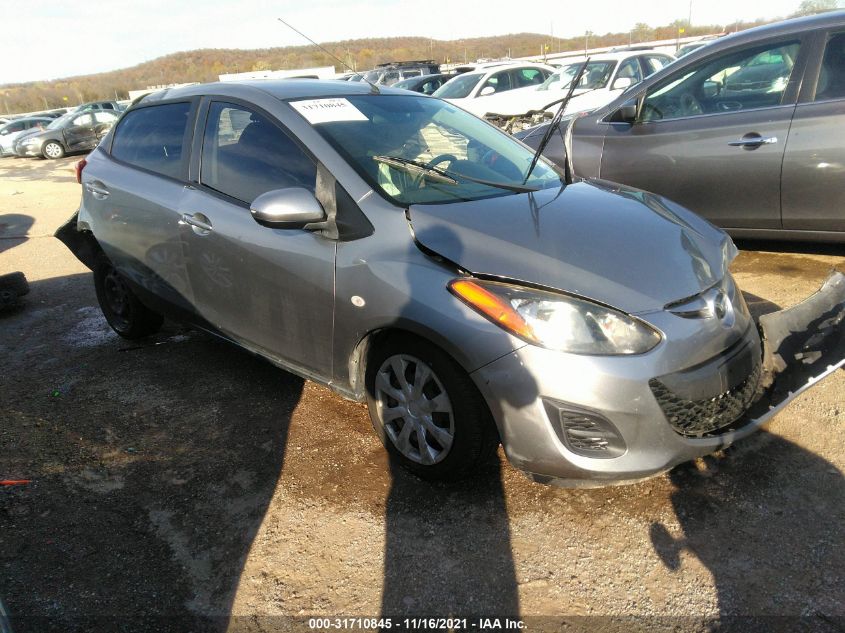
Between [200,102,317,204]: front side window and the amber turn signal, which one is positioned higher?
[200,102,317,204]: front side window

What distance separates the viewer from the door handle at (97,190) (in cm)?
408

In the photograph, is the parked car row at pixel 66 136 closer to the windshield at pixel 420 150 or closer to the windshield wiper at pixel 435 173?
the windshield at pixel 420 150

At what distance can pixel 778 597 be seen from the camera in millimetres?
2082

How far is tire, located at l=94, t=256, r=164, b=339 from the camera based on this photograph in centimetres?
444

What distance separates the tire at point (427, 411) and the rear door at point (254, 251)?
13.1 inches

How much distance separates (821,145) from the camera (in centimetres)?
423

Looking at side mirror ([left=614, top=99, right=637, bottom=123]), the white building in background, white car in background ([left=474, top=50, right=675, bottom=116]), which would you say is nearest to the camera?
side mirror ([left=614, top=99, right=637, bottom=123])

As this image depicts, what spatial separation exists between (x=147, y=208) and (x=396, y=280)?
76.0 inches

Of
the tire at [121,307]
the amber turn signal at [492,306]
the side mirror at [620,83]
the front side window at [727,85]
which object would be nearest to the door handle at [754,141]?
the front side window at [727,85]

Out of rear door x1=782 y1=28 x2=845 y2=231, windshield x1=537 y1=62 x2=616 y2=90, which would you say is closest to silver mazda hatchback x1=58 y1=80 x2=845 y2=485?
rear door x1=782 y1=28 x2=845 y2=231

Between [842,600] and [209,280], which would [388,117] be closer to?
[209,280]

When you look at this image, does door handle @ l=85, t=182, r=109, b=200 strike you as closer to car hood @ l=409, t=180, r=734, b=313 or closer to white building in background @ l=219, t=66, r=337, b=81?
white building in background @ l=219, t=66, r=337, b=81

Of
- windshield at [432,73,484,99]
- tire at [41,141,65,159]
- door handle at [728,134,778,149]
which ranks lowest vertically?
tire at [41,141,65,159]

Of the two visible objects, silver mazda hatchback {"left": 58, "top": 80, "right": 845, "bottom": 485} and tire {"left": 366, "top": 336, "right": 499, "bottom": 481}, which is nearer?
silver mazda hatchback {"left": 58, "top": 80, "right": 845, "bottom": 485}
